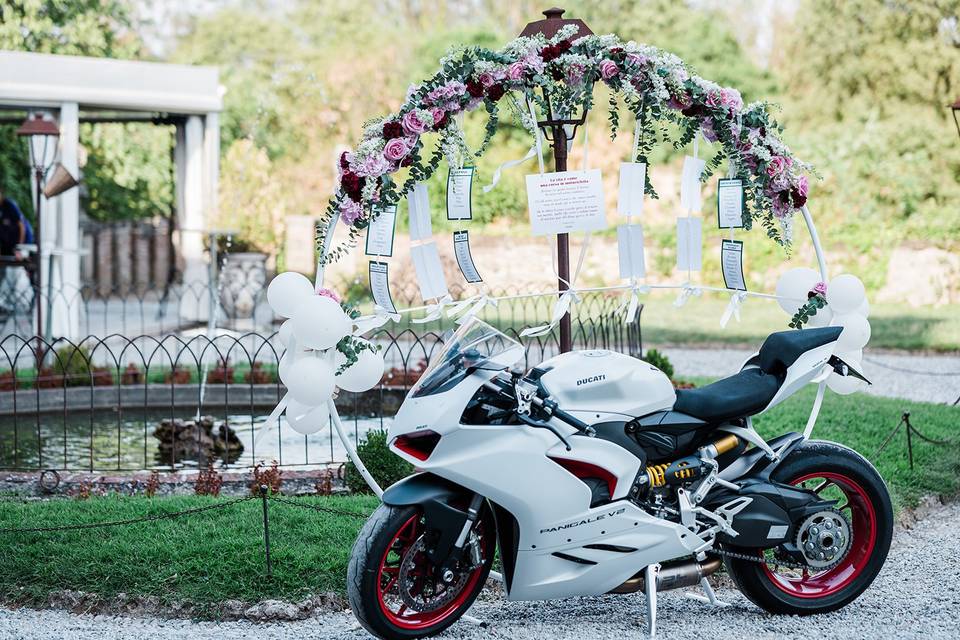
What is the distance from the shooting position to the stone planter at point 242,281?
51.1 ft

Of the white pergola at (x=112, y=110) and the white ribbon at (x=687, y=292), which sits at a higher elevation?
the white pergola at (x=112, y=110)

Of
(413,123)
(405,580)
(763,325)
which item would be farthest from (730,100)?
(763,325)

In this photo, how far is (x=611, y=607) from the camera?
181 inches

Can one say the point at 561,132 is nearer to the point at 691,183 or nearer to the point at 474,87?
the point at 691,183

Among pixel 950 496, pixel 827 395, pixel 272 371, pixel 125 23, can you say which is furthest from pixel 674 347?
pixel 125 23

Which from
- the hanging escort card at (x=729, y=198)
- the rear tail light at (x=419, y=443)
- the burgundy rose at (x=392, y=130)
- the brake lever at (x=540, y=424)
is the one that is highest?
the burgundy rose at (x=392, y=130)

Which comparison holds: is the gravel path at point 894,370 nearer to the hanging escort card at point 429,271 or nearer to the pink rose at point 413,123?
the hanging escort card at point 429,271

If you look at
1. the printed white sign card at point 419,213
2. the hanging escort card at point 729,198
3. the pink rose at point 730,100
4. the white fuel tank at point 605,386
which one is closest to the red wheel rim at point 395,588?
the white fuel tank at point 605,386

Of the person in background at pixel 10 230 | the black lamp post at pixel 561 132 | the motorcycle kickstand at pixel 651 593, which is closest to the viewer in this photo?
the motorcycle kickstand at pixel 651 593

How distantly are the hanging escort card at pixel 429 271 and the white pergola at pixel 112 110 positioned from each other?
807cm

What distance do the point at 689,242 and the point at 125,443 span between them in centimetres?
484

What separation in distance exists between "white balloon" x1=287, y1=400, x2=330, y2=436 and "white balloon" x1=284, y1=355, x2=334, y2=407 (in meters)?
0.05

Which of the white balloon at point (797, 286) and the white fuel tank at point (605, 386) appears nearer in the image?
the white fuel tank at point (605, 386)

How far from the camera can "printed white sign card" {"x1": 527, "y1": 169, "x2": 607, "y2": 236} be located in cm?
486
